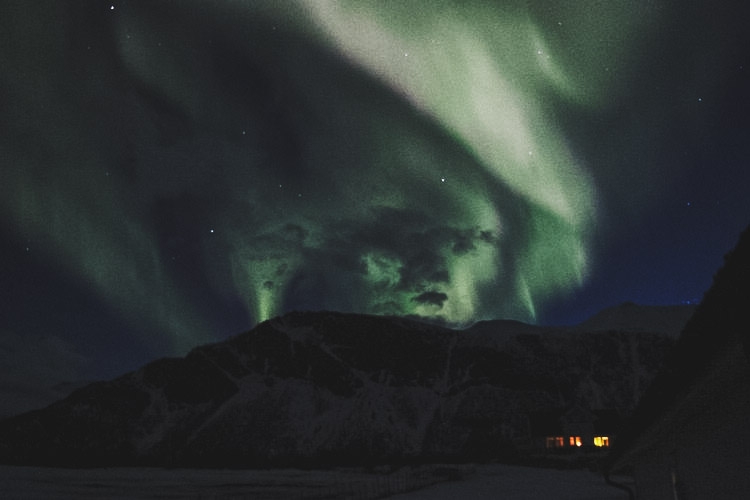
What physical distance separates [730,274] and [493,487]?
49.8m

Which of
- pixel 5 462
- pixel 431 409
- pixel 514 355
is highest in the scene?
pixel 514 355

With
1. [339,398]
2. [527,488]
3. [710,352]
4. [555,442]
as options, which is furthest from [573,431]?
[710,352]

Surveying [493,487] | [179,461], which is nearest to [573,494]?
[493,487]

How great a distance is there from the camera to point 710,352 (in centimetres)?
257

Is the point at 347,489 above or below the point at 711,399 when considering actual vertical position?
below

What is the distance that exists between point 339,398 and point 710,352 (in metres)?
170

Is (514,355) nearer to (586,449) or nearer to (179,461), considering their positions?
(586,449)

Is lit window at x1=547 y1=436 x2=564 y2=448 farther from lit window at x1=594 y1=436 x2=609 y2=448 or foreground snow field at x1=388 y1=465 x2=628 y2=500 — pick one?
foreground snow field at x1=388 y1=465 x2=628 y2=500

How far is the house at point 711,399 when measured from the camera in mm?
2176

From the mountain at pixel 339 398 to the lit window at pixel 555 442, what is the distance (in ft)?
119

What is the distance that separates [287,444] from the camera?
139 meters

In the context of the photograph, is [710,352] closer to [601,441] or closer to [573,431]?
[601,441]

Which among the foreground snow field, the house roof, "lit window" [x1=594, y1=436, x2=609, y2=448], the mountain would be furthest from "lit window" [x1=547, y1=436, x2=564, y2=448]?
the house roof

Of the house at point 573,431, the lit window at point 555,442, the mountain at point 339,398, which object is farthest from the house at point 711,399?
the mountain at point 339,398
